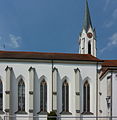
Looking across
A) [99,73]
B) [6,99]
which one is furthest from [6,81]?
[99,73]

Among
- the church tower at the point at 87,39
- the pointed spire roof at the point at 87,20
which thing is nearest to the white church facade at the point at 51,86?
the church tower at the point at 87,39

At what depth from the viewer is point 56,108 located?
32125 millimetres

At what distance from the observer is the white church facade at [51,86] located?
31891 mm

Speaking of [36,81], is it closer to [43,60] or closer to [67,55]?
[43,60]

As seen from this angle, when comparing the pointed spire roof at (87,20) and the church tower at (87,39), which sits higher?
the pointed spire roof at (87,20)

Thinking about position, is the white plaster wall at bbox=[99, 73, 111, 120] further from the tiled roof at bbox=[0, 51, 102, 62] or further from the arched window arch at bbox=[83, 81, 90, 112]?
the tiled roof at bbox=[0, 51, 102, 62]

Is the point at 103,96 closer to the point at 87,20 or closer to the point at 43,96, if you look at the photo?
the point at 43,96

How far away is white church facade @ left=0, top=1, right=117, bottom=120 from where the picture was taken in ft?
105

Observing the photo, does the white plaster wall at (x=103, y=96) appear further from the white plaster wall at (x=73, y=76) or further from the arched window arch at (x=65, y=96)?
the arched window arch at (x=65, y=96)

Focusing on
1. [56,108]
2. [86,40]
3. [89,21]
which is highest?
[89,21]

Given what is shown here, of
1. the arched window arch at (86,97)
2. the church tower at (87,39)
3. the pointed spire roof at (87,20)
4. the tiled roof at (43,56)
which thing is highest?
the pointed spire roof at (87,20)

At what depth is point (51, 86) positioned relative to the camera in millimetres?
32781

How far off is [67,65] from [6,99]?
429 inches

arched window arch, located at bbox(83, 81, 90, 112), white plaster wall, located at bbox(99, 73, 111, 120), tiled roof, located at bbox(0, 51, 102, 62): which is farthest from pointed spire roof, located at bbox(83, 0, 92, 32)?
white plaster wall, located at bbox(99, 73, 111, 120)
